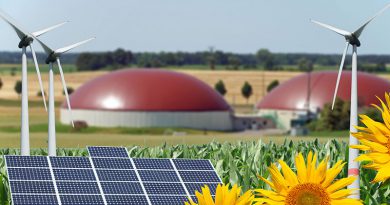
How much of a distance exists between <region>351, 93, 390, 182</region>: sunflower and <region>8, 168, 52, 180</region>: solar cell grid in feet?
46.4

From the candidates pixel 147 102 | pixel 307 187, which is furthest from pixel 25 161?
pixel 147 102

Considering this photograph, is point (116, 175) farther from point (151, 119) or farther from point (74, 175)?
point (151, 119)

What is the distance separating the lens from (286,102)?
120 meters

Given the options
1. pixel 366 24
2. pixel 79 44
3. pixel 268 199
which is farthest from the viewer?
pixel 79 44

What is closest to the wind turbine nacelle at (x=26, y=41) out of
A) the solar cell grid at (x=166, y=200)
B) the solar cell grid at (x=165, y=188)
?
the solar cell grid at (x=165, y=188)

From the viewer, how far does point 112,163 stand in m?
20.3

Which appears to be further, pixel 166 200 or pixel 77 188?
pixel 77 188

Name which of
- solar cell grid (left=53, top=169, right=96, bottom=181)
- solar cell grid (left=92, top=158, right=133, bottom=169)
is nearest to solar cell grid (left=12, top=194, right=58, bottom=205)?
solar cell grid (left=53, top=169, right=96, bottom=181)

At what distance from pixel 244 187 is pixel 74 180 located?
5.45m

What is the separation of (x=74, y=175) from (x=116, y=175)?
110 cm

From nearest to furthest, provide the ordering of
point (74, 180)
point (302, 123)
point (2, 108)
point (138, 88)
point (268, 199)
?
point (268, 199)
point (74, 180)
point (138, 88)
point (302, 123)
point (2, 108)

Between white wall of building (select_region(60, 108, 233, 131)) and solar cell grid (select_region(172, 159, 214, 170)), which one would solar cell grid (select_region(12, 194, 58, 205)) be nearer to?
solar cell grid (select_region(172, 159, 214, 170))

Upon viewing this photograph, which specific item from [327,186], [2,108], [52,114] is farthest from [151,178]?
[2,108]

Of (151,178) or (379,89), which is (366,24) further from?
(379,89)
